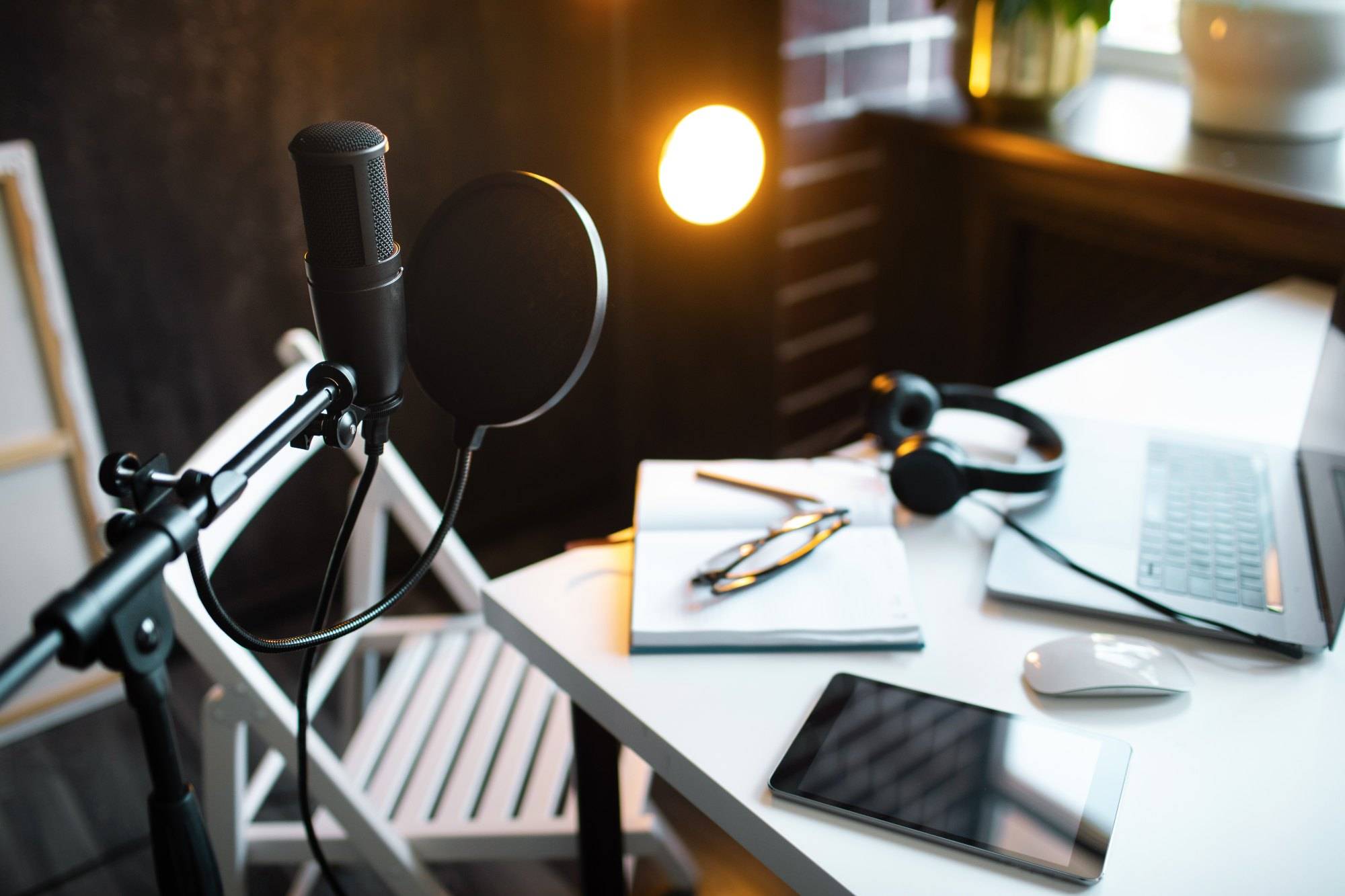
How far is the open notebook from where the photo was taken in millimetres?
846

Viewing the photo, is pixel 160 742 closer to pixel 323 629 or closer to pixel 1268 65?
pixel 323 629

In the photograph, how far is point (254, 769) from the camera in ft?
5.63

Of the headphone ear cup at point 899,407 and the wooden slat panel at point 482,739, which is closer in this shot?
the headphone ear cup at point 899,407

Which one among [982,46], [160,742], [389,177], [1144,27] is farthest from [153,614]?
Result: [1144,27]

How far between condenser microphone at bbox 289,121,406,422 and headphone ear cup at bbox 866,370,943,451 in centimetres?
63

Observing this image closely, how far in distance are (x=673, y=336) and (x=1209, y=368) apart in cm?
113

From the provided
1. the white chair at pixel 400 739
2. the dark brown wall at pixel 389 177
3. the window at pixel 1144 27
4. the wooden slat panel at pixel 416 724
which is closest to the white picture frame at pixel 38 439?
the dark brown wall at pixel 389 177

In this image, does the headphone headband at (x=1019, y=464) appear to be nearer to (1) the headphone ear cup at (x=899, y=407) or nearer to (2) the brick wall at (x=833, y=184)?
(1) the headphone ear cup at (x=899, y=407)

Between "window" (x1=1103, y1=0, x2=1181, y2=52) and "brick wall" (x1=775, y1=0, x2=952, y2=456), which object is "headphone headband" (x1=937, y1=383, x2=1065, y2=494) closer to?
"brick wall" (x1=775, y1=0, x2=952, y2=456)

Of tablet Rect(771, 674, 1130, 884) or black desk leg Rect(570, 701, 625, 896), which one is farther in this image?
black desk leg Rect(570, 701, 625, 896)

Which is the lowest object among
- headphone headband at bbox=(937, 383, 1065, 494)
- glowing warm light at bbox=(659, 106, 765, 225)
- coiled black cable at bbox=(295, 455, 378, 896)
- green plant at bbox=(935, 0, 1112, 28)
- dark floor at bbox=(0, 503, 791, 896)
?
dark floor at bbox=(0, 503, 791, 896)

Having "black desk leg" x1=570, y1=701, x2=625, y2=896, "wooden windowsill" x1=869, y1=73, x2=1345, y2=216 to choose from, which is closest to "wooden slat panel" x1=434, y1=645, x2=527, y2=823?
"black desk leg" x1=570, y1=701, x2=625, y2=896

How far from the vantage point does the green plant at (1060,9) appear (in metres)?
1.68

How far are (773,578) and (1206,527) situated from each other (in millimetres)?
400
